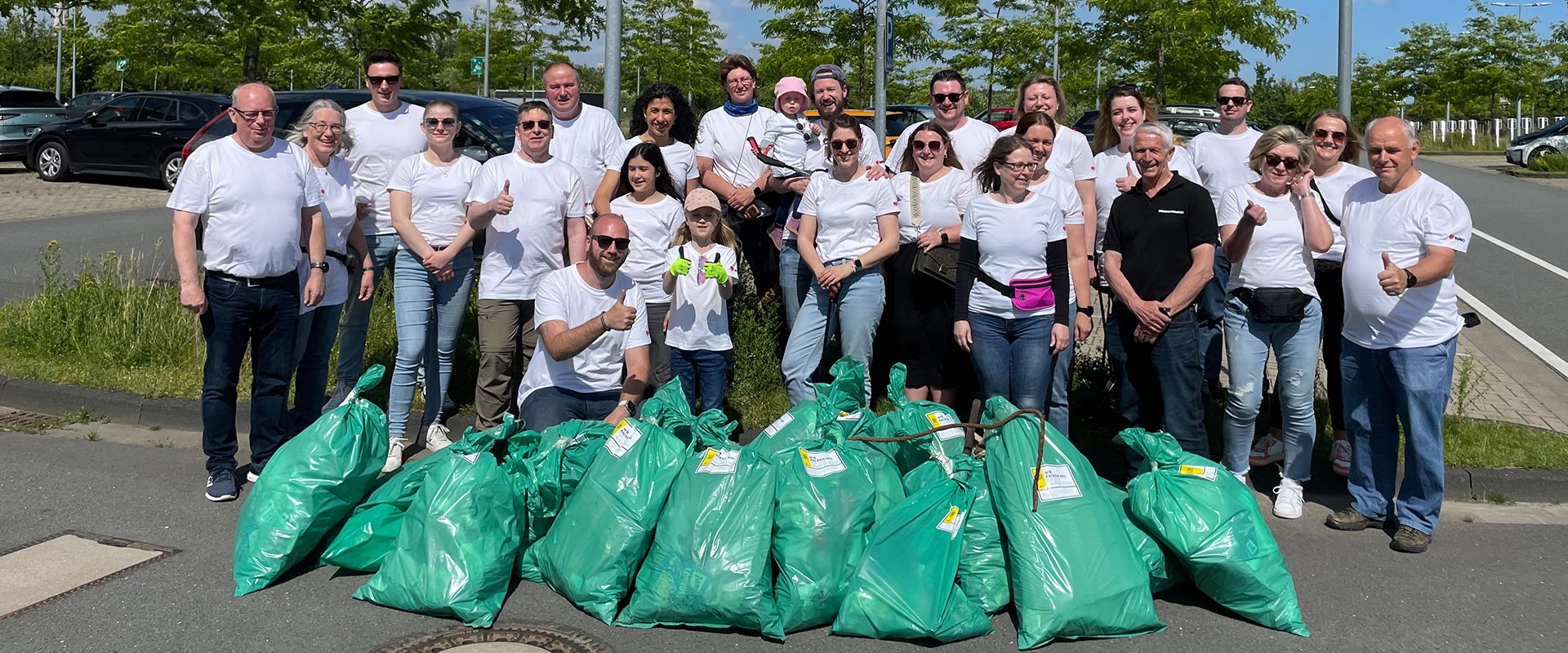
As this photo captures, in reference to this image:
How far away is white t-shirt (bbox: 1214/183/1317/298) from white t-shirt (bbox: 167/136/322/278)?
410 centimetres

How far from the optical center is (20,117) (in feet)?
78.8

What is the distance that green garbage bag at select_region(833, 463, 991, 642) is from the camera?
387 centimetres

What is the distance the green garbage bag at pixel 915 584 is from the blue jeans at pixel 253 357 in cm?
296

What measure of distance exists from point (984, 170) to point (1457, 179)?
25.4 metres

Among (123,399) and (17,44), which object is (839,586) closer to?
(123,399)

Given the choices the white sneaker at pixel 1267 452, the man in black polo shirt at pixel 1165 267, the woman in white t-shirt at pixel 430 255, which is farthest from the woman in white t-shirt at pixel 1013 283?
the woman in white t-shirt at pixel 430 255

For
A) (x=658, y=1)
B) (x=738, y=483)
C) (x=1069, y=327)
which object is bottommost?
(x=738, y=483)

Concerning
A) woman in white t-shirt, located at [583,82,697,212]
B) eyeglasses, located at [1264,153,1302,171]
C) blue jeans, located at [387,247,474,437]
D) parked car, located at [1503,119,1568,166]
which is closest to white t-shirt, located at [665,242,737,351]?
woman in white t-shirt, located at [583,82,697,212]

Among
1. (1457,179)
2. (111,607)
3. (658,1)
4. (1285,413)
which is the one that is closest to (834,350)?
(1285,413)

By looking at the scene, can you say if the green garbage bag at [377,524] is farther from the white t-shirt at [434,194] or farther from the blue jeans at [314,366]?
the white t-shirt at [434,194]

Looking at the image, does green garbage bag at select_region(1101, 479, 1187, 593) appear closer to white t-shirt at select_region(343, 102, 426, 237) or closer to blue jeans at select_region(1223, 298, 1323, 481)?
blue jeans at select_region(1223, 298, 1323, 481)

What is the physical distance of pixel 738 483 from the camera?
4.09 metres

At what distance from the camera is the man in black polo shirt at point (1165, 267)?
525 cm

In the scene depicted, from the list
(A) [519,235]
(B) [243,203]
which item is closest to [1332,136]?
(A) [519,235]
